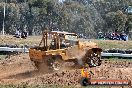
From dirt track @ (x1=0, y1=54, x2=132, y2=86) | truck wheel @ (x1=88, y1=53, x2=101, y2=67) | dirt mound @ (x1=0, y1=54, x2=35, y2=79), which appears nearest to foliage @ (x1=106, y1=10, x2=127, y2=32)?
dirt mound @ (x1=0, y1=54, x2=35, y2=79)

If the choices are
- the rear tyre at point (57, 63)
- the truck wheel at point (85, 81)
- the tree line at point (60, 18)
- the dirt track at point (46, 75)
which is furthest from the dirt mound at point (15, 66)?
the tree line at point (60, 18)

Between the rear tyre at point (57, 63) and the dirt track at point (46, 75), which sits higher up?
the rear tyre at point (57, 63)

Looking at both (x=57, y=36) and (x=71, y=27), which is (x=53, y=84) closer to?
(x=57, y=36)

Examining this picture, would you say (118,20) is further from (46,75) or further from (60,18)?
(46,75)

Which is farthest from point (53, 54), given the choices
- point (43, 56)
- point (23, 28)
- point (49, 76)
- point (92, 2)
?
point (92, 2)

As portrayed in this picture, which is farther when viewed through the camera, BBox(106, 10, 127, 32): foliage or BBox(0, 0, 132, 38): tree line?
BBox(106, 10, 127, 32): foliage

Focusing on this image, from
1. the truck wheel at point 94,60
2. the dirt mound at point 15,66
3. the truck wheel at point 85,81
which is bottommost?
the dirt mound at point 15,66

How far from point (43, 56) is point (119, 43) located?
62.6 feet

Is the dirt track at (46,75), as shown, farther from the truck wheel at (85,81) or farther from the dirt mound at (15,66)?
the truck wheel at (85,81)

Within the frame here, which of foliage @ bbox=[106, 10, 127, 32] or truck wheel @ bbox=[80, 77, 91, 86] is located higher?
foliage @ bbox=[106, 10, 127, 32]

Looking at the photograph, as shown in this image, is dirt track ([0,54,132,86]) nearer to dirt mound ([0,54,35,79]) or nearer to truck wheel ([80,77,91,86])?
dirt mound ([0,54,35,79])

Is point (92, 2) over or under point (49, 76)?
over

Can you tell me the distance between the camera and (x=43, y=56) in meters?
17.3

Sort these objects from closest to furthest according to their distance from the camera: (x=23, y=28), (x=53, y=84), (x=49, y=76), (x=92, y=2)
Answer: (x=53, y=84) < (x=49, y=76) < (x=23, y=28) < (x=92, y=2)
